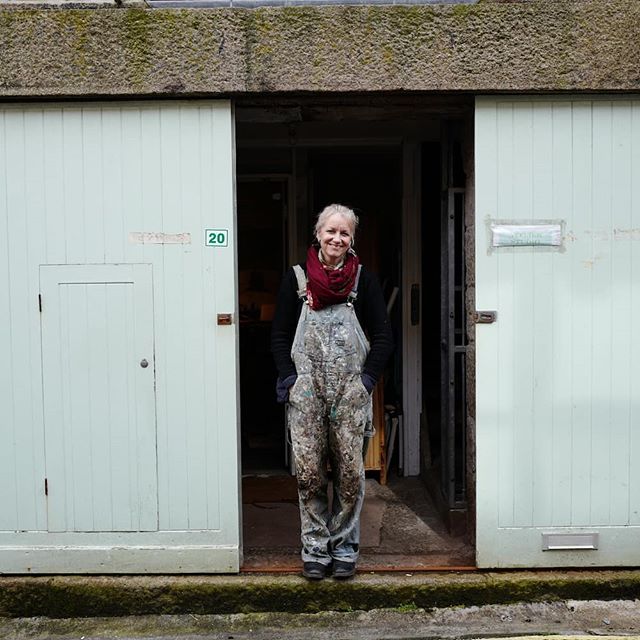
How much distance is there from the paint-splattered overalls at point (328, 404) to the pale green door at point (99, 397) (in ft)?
2.71

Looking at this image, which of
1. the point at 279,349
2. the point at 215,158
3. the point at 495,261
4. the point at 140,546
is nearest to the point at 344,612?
the point at 140,546

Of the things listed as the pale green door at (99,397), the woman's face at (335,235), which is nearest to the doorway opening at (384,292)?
the pale green door at (99,397)

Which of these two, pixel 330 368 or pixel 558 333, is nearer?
pixel 330 368

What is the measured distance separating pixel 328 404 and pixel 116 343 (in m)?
1.20

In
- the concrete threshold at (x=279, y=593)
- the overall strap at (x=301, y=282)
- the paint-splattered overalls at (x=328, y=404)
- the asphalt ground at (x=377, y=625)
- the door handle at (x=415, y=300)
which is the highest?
the overall strap at (x=301, y=282)

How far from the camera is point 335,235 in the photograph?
4055 mm

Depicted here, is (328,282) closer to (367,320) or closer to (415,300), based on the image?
(367,320)

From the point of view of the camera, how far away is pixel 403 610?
4.29m

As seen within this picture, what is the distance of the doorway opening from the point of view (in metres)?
5.30

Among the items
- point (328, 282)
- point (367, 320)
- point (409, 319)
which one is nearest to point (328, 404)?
point (367, 320)

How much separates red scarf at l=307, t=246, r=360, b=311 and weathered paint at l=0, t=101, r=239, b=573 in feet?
1.55

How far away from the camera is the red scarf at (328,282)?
13.4 feet

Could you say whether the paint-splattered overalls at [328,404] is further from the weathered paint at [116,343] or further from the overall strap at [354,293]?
the weathered paint at [116,343]

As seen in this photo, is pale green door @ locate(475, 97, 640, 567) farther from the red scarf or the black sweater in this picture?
the red scarf
